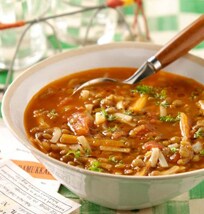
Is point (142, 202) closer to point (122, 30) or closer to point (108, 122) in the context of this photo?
point (108, 122)

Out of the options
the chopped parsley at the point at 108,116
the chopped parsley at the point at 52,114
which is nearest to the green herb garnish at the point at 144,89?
the chopped parsley at the point at 108,116

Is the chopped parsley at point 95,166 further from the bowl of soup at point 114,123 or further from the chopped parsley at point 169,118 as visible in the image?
the chopped parsley at point 169,118

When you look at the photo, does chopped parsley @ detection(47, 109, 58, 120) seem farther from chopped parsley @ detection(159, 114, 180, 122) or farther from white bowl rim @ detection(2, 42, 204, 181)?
chopped parsley @ detection(159, 114, 180, 122)

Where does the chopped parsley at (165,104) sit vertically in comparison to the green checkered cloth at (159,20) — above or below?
above

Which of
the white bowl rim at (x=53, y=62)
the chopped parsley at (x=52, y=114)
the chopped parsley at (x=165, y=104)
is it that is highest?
the white bowl rim at (x=53, y=62)

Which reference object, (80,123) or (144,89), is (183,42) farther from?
(80,123)

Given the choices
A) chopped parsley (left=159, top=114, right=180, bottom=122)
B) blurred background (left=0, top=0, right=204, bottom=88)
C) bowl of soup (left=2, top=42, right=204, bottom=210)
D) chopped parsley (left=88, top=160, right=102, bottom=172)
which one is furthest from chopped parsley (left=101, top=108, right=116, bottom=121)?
blurred background (left=0, top=0, right=204, bottom=88)
